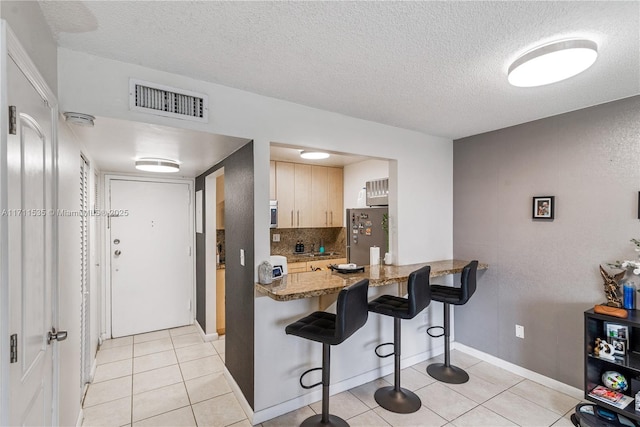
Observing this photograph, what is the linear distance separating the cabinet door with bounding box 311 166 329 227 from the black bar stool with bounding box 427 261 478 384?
2213 millimetres

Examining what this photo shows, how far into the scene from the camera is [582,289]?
8.32 ft

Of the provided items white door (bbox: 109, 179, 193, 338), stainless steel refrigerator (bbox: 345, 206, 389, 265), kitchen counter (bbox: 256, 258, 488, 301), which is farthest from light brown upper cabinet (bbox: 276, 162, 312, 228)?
kitchen counter (bbox: 256, 258, 488, 301)

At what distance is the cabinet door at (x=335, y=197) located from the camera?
16.2ft

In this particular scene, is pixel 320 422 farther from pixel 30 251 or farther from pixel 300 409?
pixel 30 251

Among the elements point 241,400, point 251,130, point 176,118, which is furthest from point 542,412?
point 176,118

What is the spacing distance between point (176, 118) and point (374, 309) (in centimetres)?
194

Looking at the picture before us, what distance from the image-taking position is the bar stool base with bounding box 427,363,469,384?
2.80 meters

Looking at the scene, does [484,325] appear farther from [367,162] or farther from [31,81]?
[31,81]

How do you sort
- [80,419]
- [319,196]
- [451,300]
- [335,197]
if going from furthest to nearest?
1. [335,197]
2. [319,196]
3. [451,300]
4. [80,419]

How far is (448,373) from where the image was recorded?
288 cm

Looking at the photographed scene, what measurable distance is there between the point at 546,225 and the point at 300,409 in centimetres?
260

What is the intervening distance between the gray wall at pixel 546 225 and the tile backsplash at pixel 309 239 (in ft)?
7.05

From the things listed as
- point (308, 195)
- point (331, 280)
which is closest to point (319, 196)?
point (308, 195)

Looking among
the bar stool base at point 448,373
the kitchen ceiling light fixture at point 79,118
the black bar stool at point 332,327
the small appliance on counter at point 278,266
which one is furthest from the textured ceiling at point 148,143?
the bar stool base at point 448,373
